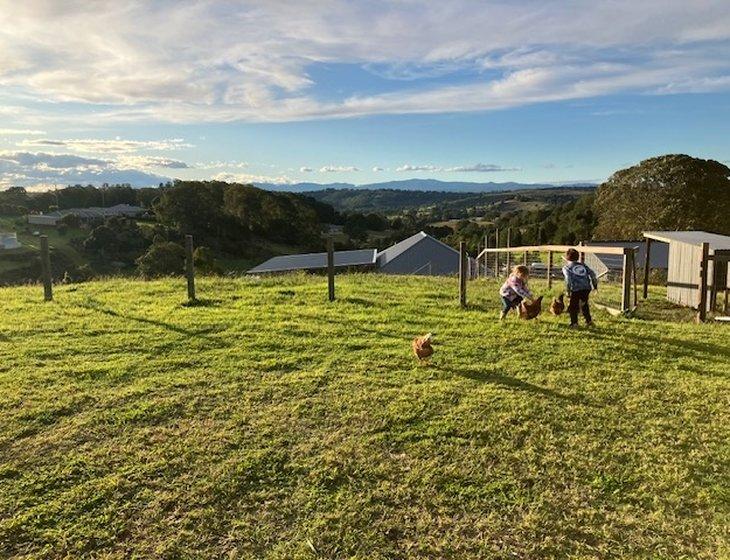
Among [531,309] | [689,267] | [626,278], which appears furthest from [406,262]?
[531,309]

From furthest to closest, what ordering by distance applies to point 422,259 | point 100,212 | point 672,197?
point 100,212, point 422,259, point 672,197

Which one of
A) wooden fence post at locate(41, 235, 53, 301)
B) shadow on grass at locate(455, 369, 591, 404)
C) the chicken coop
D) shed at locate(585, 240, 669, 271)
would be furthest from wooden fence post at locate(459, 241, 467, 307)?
shed at locate(585, 240, 669, 271)

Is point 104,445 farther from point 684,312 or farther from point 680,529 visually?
point 684,312

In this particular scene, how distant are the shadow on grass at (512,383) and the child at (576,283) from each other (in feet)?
8.52

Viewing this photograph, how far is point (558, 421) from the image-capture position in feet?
15.3

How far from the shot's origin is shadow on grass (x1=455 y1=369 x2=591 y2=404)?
523 centimetres

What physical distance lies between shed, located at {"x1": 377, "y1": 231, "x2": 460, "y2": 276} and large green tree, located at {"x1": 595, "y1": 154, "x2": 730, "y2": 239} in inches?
406

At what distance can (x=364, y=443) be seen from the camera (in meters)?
4.29

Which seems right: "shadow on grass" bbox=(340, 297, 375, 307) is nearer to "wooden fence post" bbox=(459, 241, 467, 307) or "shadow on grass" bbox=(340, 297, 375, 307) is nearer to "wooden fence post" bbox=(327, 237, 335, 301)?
"wooden fence post" bbox=(327, 237, 335, 301)

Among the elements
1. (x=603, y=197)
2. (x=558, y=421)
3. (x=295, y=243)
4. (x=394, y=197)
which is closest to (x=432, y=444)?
(x=558, y=421)

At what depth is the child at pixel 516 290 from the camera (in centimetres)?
816

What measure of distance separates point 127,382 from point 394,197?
599 feet

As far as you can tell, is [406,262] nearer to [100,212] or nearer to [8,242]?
[8,242]

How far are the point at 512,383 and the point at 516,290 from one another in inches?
113
